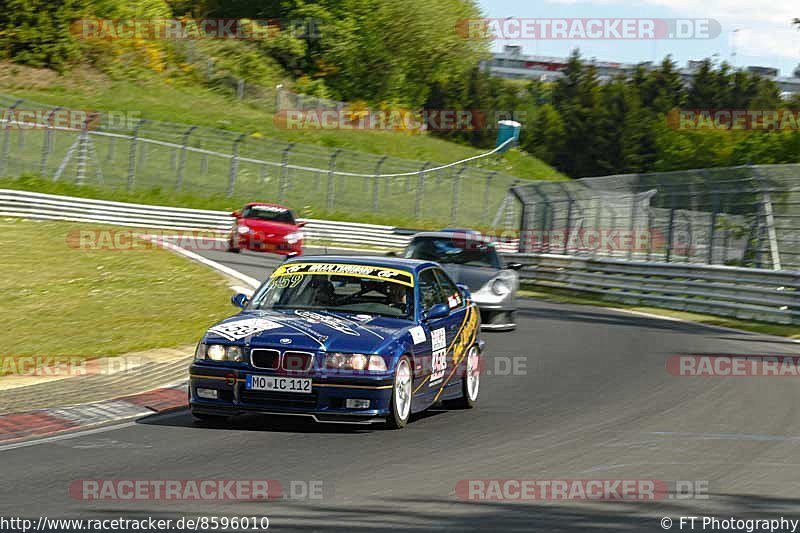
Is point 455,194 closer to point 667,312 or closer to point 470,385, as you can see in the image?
point 667,312

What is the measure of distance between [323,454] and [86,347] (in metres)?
5.84

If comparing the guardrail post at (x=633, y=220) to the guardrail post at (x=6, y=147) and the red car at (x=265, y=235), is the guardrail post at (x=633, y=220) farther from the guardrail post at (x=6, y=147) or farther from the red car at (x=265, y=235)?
the guardrail post at (x=6, y=147)

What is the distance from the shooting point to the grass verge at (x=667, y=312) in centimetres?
2192

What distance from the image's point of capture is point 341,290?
34.3 ft

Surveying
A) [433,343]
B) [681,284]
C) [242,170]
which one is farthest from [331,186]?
[433,343]

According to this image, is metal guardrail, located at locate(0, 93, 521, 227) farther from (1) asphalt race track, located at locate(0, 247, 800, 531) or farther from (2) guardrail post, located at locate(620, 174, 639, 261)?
(1) asphalt race track, located at locate(0, 247, 800, 531)

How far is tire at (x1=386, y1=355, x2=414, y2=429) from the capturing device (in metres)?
9.43

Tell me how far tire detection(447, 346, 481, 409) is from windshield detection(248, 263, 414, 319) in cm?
116

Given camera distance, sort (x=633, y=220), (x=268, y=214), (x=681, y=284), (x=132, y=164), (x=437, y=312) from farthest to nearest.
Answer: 1. (x=132, y=164)
2. (x=268, y=214)
3. (x=633, y=220)
4. (x=681, y=284)
5. (x=437, y=312)

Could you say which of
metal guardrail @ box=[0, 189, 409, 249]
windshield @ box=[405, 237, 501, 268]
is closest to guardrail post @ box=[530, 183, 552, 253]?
metal guardrail @ box=[0, 189, 409, 249]

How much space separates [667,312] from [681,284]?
28.8 inches

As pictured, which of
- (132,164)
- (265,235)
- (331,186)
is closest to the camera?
(265,235)

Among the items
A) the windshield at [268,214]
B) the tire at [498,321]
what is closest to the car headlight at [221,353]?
the tire at [498,321]

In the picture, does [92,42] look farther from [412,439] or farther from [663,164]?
[412,439]
